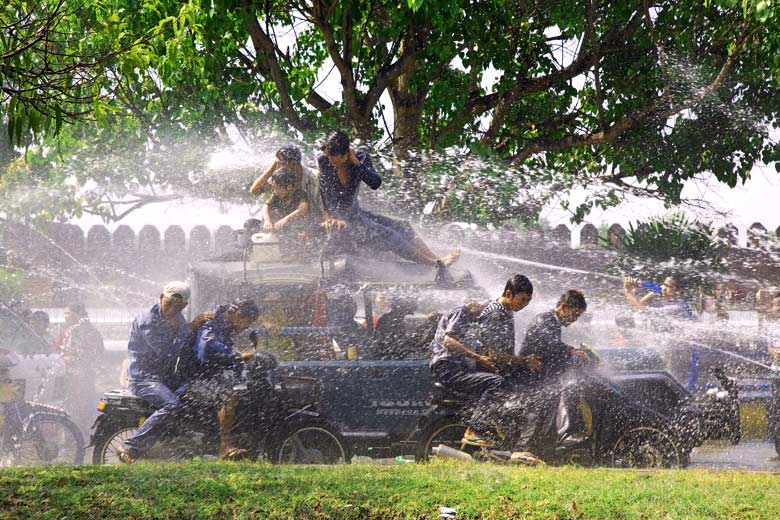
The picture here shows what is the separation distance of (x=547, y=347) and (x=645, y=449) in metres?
1.27

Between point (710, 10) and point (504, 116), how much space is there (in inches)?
139

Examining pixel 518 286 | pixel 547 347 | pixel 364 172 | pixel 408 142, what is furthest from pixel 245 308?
pixel 408 142

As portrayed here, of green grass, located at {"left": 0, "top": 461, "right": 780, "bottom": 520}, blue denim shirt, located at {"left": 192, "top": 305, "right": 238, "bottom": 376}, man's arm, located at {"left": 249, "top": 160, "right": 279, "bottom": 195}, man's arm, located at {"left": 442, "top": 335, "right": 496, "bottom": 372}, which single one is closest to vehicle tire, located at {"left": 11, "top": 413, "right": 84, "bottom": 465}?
blue denim shirt, located at {"left": 192, "top": 305, "right": 238, "bottom": 376}

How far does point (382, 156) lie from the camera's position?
1392 cm

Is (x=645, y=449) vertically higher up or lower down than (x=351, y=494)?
higher up

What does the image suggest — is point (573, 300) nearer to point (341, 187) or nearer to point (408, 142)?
point (341, 187)

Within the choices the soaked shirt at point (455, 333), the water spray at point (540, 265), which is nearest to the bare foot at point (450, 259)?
the soaked shirt at point (455, 333)

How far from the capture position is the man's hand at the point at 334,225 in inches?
376

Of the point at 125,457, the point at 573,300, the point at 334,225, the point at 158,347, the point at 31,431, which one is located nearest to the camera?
the point at 125,457

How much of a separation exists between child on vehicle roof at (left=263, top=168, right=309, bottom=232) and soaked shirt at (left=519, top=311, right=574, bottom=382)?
2.72 meters

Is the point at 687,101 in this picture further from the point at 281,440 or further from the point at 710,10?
the point at 281,440

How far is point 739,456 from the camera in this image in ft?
32.0

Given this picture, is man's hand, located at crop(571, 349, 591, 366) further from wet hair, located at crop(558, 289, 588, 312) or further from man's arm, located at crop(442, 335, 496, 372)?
man's arm, located at crop(442, 335, 496, 372)

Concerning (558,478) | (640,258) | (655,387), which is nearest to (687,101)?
(640,258)
